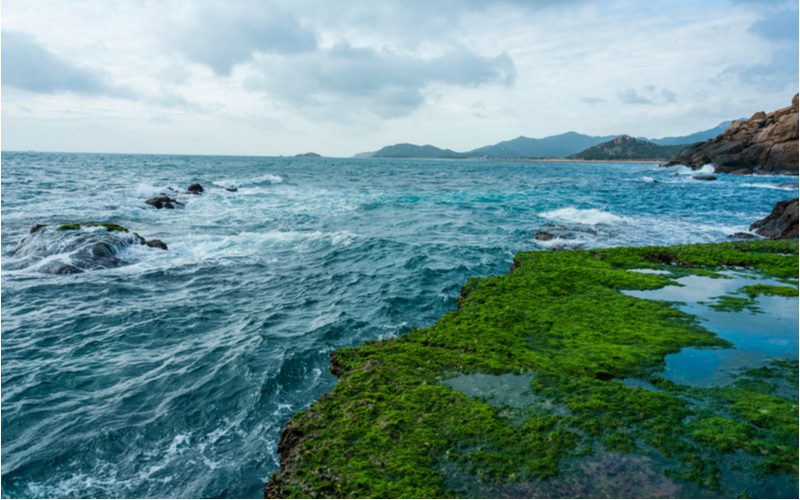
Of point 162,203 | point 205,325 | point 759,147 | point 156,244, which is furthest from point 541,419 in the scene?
point 759,147

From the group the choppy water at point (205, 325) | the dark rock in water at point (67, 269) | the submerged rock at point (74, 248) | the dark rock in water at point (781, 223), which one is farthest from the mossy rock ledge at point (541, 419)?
the dark rock in water at point (781, 223)

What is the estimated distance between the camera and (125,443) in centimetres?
854

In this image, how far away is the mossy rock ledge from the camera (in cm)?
609

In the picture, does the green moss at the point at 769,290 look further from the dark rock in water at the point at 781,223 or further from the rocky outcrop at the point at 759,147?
the rocky outcrop at the point at 759,147

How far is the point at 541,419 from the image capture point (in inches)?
292

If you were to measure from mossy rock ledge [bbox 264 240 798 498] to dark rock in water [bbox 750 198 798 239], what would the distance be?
1983 cm

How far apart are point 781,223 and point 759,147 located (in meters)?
88.5

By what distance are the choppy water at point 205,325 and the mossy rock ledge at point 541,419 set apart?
67.8 inches

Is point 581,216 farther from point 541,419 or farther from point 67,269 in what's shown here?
point 67,269

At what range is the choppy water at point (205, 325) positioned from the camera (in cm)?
813

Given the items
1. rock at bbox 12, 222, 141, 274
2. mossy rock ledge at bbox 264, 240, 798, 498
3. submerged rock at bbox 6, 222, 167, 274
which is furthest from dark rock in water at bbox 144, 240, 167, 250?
mossy rock ledge at bbox 264, 240, 798, 498

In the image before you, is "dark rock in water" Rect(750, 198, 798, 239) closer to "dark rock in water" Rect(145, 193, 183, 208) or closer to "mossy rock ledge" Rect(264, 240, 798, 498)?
"mossy rock ledge" Rect(264, 240, 798, 498)

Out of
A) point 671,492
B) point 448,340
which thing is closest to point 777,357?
point 671,492

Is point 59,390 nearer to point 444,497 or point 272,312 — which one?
point 272,312
